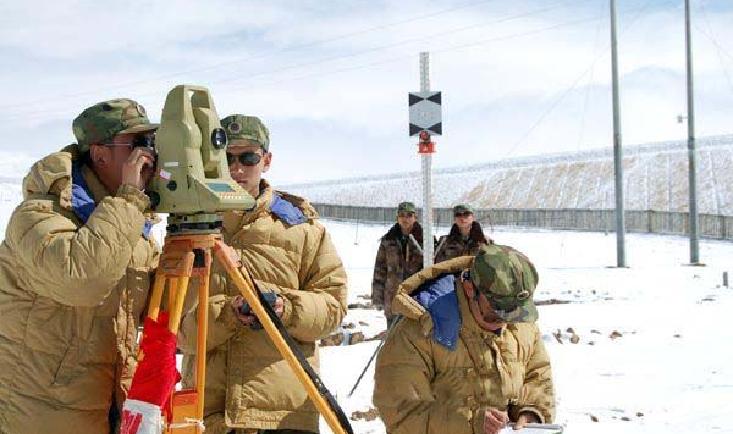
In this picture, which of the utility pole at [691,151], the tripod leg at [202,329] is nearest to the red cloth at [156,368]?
the tripod leg at [202,329]

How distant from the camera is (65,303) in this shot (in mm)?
2383

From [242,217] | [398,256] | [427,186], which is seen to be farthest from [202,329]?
[398,256]

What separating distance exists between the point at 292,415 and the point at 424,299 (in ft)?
2.17

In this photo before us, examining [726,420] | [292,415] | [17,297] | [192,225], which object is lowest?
[726,420]

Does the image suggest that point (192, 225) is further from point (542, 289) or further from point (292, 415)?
point (542, 289)

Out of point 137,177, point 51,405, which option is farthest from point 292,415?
point 137,177

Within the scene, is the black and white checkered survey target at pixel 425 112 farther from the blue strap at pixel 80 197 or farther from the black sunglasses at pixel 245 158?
the blue strap at pixel 80 197

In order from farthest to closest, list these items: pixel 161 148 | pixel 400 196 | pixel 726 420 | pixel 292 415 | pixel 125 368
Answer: pixel 400 196 < pixel 726 420 < pixel 292 415 < pixel 125 368 < pixel 161 148

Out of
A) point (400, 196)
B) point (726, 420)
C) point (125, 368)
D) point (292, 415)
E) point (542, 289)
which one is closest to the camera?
point (125, 368)

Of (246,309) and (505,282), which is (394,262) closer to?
(505,282)

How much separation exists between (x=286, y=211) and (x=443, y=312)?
73cm

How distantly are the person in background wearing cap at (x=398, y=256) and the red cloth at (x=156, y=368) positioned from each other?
5984 mm

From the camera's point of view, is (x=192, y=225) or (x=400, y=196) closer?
(x=192, y=225)

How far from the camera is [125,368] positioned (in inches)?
103
